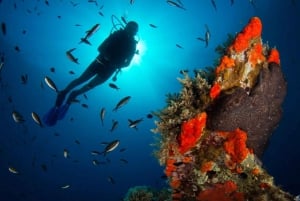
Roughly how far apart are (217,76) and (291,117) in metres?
55.0

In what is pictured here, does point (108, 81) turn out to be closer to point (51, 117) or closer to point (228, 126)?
point (51, 117)

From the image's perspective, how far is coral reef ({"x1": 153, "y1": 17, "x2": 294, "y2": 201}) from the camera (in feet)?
14.8

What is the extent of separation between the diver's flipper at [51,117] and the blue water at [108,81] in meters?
1.39

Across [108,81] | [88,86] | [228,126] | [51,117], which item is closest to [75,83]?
[88,86]

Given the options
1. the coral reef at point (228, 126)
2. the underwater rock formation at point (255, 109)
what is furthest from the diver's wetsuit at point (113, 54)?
the underwater rock formation at point (255, 109)

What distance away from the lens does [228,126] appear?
454cm

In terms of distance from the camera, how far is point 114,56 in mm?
11859

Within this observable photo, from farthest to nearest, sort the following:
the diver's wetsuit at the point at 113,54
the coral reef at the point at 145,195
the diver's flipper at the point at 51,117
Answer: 1. the diver's wetsuit at the point at 113,54
2. the diver's flipper at the point at 51,117
3. the coral reef at the point at 145,195

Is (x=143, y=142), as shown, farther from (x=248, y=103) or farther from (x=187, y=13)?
(x=248, y=103)

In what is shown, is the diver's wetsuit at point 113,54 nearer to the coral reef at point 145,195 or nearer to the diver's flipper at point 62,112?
the diver's flipper at point 62,112

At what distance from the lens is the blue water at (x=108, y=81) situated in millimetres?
32344

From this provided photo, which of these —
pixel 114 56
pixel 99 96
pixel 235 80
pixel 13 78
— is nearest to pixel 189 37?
pixel 114 56

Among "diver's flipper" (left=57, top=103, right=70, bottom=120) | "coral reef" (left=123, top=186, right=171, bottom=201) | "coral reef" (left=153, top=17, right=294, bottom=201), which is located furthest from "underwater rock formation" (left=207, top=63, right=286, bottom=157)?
"diver's flipper" (left=57, top=103, right=70, bottom=120)

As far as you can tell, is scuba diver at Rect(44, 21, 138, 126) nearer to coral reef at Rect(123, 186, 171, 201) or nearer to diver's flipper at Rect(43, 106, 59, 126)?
diver's flipper at Rect(43, 106, 59, 126)
